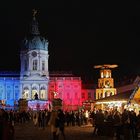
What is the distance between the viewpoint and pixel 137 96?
30.1 meters

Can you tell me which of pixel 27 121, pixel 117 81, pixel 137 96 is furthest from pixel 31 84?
pixel 137 96

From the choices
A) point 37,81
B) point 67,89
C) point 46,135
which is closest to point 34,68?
point 37,81

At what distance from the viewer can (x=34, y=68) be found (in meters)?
108

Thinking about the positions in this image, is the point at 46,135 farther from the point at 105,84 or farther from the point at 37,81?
the point at 37,81

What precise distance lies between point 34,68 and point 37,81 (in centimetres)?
360

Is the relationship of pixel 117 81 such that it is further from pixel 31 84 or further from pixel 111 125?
pixel 111 125

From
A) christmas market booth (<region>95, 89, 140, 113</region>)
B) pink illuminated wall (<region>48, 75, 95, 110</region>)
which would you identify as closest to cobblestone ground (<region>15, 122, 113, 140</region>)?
christmas market booth (<region>95, 89, 140, 113</region>)

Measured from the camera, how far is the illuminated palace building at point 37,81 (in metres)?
107

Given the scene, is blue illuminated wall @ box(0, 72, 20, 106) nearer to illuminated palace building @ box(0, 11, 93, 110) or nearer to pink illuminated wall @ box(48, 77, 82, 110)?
illuminated palace building @ box(0, 11, 93, 110)

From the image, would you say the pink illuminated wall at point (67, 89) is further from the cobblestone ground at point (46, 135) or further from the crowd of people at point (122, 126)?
the crowd of people at point (122, 126)

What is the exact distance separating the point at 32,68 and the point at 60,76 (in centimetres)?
Result: 794

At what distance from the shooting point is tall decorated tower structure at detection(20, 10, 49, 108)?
349ft

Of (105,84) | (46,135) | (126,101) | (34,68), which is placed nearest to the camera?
(46,135)

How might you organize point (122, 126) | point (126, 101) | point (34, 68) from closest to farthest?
point (122, 126)
point (126, 101)
point (34, 68)
